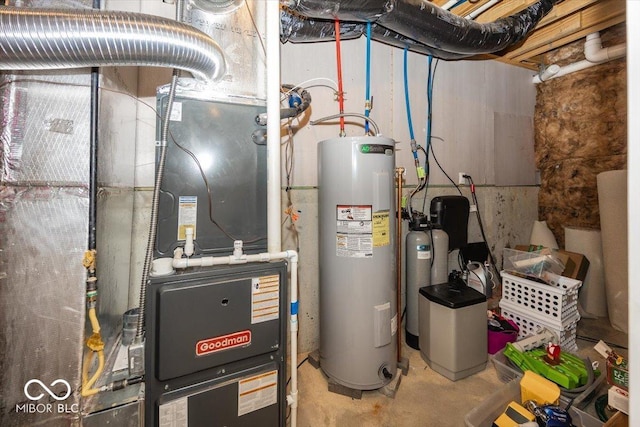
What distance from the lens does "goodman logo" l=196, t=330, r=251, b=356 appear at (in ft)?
2.91

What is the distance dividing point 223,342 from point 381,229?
92 cm

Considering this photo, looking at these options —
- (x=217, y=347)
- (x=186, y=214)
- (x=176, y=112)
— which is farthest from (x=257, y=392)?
(x=176, y=112)

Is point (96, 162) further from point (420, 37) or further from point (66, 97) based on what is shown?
point (420, 37)

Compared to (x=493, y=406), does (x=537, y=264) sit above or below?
above

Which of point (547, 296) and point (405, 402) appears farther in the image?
point (547, 296)

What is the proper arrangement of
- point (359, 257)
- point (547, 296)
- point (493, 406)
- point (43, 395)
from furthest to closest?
point (547, 296) < point (359, 257) < point (493, 406) < point (43, 395)

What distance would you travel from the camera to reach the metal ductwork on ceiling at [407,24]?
4.45 ft

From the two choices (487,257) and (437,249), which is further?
(487,257)

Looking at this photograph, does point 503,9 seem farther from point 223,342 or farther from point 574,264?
point 223,342

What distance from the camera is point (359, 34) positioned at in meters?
1.75

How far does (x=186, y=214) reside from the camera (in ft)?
3.80

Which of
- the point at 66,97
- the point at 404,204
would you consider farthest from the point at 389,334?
the point at 66,97

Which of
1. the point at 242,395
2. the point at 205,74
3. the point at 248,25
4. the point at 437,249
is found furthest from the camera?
the point at 437,249

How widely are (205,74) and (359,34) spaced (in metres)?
1.22
